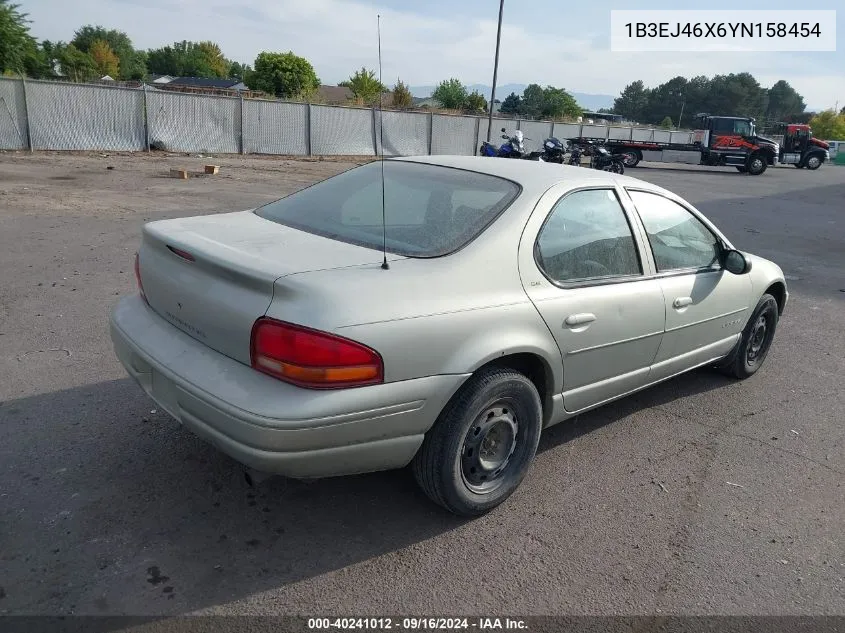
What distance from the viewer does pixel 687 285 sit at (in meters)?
3.92

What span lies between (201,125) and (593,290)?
2226cm

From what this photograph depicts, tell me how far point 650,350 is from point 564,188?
103 cm

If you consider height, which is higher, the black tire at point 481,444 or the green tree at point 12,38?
the green tree at point 12,38

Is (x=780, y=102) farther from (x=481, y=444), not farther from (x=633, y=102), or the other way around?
(x=481, y=444)

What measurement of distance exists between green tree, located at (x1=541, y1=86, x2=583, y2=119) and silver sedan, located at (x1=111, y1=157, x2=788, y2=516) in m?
72.2

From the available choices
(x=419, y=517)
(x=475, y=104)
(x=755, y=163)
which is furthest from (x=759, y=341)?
(x=475, y=104)

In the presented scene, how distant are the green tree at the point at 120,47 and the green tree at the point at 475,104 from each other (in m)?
57.9

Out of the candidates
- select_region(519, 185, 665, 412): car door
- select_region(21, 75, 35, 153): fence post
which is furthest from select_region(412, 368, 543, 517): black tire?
select_region(21, 75, 35, 153): fence post

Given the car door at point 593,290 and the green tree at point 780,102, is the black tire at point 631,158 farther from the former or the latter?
the green tree at point 780,102

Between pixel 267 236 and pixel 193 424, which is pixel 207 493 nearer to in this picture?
pixel 193 424

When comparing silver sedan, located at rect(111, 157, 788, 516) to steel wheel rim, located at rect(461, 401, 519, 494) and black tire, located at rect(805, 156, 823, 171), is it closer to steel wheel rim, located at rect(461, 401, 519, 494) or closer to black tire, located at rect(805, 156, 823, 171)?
steel wheel rim, located at rect(461, 401, 519, 494)

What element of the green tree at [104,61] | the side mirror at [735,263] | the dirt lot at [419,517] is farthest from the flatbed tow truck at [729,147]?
the green tree at [104,61]

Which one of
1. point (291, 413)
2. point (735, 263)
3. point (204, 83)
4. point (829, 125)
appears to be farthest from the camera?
point (204, 83)

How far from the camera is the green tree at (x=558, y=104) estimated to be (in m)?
74.2
